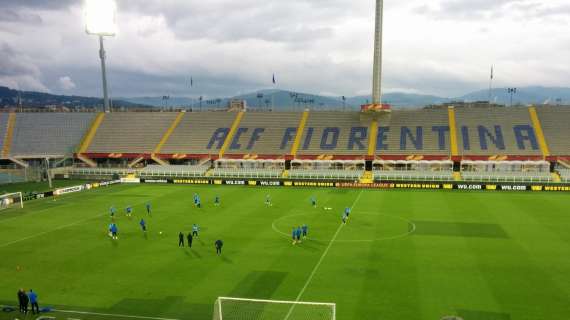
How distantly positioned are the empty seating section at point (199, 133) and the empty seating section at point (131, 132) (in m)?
3.04

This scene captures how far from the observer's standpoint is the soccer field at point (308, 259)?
2020 centimetres

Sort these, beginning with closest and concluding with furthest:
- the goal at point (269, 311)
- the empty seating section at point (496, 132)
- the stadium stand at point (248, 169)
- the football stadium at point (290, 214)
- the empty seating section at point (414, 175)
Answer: the goal at point (269, 311)
the football stadium at point (290, 214)
the empty seating section at point (414, 175)
the stadium stand at point (248, 169)
the empty seating section at point (496, 132)

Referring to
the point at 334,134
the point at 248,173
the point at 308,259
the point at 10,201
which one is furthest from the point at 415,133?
the point at 10,201

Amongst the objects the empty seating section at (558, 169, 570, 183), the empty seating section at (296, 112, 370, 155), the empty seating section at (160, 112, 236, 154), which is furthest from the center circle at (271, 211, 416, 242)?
the empty seating section at (160, 112, 236, 154)

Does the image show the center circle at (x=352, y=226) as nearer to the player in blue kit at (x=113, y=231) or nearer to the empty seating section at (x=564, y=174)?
the player in blue kit at (x=113, y=231)

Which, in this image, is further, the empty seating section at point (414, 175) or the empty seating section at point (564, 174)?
the empty seating section at point (414, 175)

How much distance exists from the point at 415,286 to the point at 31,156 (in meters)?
69.5

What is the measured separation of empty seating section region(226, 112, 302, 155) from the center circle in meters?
31.0

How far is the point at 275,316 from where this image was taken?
19281mm

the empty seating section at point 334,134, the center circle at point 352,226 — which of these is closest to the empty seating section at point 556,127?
the empty seating section at point 334,134

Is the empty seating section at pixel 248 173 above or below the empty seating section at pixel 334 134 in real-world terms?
below

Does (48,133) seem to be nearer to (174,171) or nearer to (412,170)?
(174,171)

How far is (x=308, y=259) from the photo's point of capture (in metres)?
26.6

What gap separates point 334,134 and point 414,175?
59.1 ft
